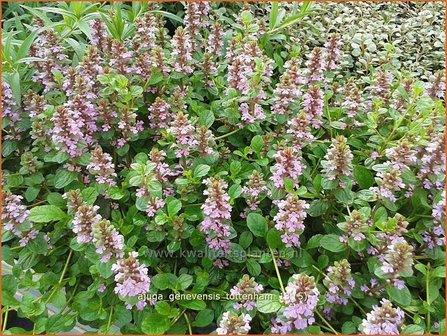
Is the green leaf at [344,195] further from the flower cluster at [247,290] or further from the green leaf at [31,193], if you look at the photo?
the green leaf at [31,193]

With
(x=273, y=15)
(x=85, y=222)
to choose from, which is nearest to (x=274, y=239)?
(x=85, y=222)

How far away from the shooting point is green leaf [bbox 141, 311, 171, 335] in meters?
0.95

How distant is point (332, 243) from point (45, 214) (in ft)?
1.96

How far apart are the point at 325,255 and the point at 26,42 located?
90 centimetres

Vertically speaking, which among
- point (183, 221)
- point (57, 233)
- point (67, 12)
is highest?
point (67, 12)

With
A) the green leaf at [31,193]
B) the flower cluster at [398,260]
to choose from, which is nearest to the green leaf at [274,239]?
the flower cluster at [398,260]

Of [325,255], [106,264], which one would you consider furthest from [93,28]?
[325,255]

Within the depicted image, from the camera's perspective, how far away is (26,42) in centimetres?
123

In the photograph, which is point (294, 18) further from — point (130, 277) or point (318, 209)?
point (130, 277)

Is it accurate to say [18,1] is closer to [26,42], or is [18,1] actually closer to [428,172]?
[26,42]

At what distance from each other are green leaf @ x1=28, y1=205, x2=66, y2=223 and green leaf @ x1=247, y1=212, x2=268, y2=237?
393 mm

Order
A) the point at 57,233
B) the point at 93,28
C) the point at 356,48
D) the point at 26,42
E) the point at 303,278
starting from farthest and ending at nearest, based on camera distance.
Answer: the point at 356,48, the point at 93,28, the point at 26,42, the point at 57,233, the point at 303,278

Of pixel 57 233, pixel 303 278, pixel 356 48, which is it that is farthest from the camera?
pixel 356 48

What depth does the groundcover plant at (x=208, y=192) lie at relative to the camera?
3.08 ft
